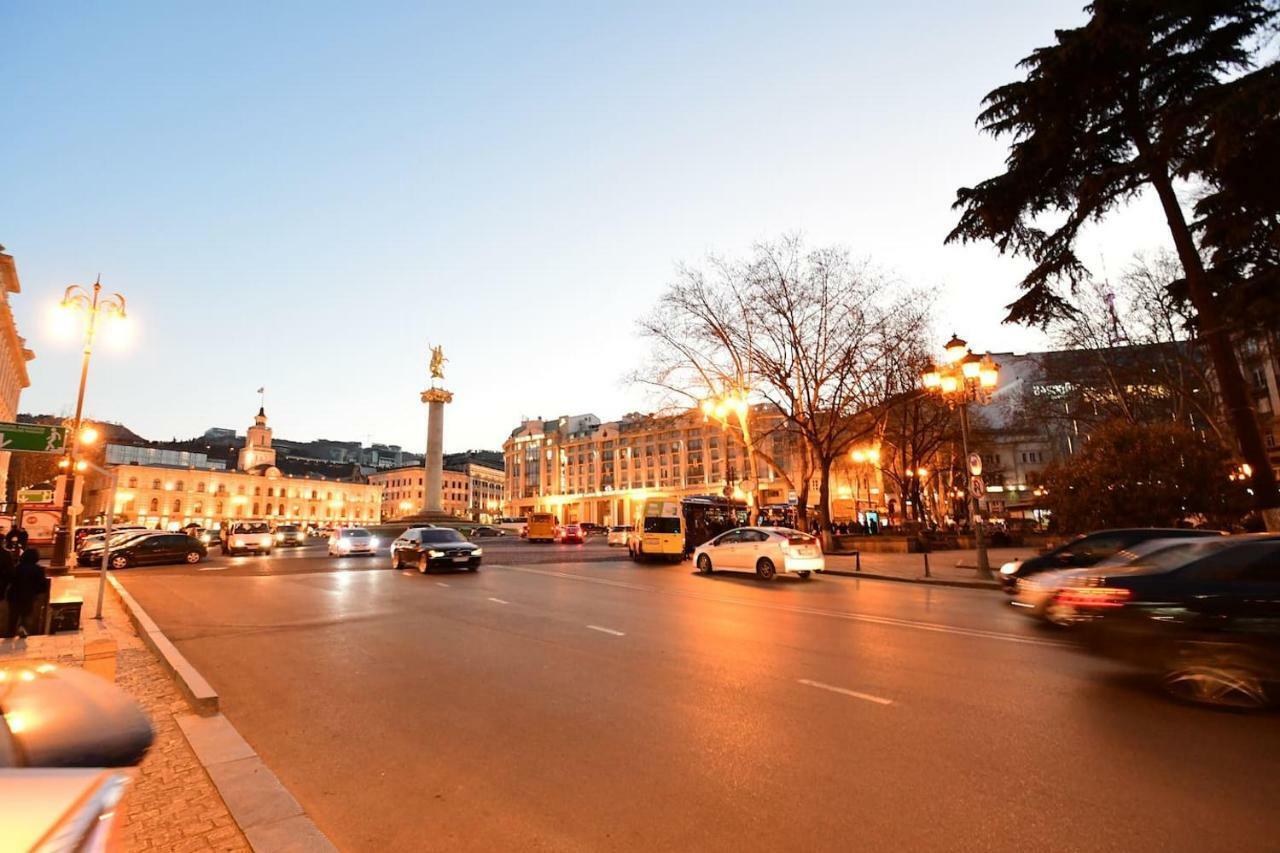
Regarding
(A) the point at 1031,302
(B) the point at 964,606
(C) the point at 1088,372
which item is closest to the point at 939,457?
(C) the point at 1088,372

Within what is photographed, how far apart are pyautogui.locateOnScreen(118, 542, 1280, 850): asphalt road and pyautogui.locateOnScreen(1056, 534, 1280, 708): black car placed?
1.19ft

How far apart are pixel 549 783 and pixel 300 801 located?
5.31 ft

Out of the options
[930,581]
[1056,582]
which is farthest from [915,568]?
[1056,582]

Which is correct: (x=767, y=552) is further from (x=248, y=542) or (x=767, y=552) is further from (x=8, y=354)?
(x=8, y=354)

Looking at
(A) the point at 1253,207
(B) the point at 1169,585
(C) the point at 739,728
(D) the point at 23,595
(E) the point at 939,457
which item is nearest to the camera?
(C) the point at 739,728

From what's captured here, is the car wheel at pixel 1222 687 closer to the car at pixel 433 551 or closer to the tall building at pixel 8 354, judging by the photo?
the car at pixel 433 551

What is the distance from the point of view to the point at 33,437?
44.4ft

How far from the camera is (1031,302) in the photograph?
2022 centimetres

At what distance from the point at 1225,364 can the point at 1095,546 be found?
8.96 metres

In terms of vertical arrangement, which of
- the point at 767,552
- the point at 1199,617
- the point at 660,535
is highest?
the point at 660,535

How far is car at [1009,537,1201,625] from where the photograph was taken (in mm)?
6969

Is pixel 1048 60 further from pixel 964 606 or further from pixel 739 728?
pixel 739 728

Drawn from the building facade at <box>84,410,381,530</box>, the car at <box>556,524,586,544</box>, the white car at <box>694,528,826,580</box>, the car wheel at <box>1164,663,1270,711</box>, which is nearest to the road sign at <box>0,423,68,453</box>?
the white car at <box>694,528,826,580</box>

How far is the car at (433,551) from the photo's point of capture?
21.2m
